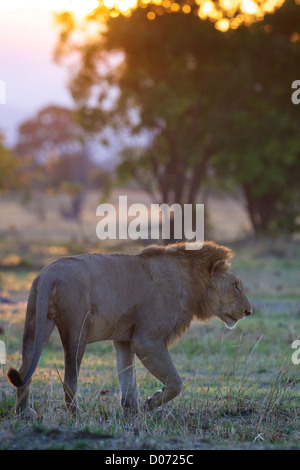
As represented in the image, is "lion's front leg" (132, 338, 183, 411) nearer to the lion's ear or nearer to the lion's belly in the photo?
the lion's belly

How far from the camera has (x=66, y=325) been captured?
18.3ft

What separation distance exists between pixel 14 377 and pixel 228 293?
2.17m

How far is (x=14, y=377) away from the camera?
5.29 meters

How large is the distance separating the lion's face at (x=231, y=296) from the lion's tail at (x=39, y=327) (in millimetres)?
1674

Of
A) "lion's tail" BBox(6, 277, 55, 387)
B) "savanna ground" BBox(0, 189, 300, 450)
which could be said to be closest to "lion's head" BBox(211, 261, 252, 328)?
"savanna ground" BBox(0, 189, 300, 450)

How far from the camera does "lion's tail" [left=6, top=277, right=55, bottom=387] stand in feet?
17.5

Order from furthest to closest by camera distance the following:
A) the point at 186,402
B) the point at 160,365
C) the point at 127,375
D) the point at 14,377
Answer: the point at 186,402 < the point at 127,375 < the point at 160,365 < the point at 14,377

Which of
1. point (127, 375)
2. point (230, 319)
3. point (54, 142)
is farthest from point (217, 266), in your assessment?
point (54, 142)

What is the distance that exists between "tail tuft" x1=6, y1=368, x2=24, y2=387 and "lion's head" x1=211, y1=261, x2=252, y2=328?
6.59 ft

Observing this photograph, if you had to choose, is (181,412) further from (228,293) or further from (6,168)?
(6,168)

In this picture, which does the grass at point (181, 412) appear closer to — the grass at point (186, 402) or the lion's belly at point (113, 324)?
the grass at point (186, 402)

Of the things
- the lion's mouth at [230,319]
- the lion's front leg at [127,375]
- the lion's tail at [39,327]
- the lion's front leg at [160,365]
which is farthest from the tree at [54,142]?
the lion's tail at [39,327]

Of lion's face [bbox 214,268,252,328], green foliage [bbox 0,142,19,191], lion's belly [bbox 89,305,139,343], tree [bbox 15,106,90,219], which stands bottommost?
lion's belly [bbox 89,305,139,343]

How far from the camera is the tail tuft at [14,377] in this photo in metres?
5.26
